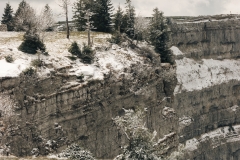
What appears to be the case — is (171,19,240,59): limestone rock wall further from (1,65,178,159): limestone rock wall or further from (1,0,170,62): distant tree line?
(1,65,178,159): limestone rock wall

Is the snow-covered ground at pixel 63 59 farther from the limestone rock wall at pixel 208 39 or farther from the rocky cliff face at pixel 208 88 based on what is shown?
the limestone rock wall at pixel 208 39

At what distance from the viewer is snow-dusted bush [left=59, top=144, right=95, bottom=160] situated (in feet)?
116

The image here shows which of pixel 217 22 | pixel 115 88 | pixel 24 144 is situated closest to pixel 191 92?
pixel 217 22

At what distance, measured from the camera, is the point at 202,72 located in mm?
91312

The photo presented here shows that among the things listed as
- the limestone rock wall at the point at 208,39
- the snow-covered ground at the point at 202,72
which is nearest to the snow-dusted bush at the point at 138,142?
the snow-covered ground at the point at 202,72

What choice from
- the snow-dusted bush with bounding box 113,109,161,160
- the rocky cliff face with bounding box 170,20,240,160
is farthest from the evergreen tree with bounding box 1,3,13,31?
the snow-dusted bush with bounding box 113,109,161,160

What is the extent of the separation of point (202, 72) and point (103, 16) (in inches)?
1598

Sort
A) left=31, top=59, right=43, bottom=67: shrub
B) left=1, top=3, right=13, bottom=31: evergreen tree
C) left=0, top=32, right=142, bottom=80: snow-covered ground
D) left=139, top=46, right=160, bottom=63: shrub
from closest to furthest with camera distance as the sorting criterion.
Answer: left=0, top=32, right=142, bottom=80: snow-covered ground → left=31, top=59, right=43, bottom=67: shrub → left=139, top=46, right=160, bottom=63: shrub → left=1, top=3, right=13, bottom=31: evergreen tree

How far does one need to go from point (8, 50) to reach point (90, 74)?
976cm

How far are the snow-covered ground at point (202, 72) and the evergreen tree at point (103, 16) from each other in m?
29.9

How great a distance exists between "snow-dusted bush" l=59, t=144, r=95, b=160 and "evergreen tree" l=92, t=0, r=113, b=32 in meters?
28.2

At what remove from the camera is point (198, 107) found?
287 feet

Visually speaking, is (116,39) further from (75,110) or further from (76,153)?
(76,153)

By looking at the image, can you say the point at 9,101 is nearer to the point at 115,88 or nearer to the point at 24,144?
the point at 24,144
